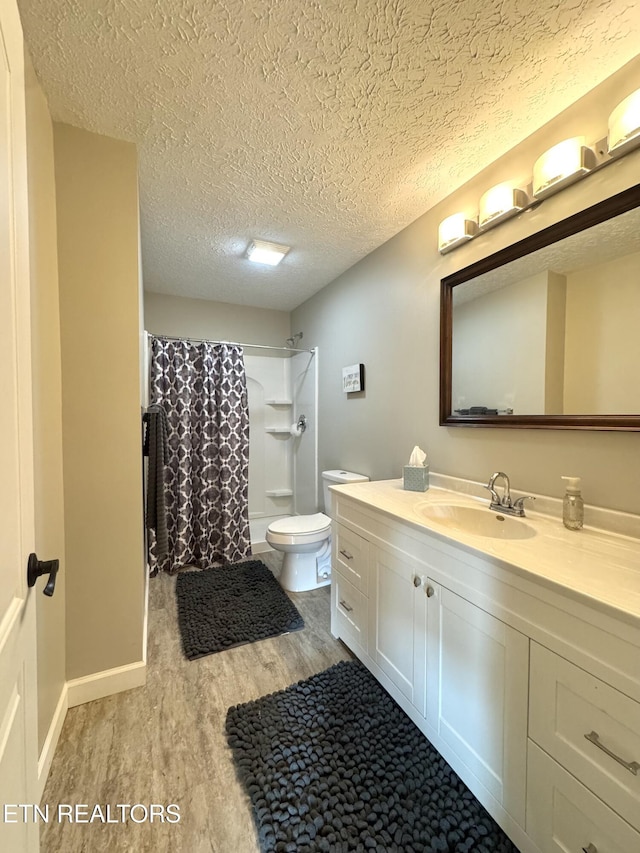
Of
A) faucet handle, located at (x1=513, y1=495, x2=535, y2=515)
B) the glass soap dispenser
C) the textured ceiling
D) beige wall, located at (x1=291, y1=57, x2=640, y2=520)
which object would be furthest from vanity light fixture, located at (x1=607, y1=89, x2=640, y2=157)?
faucet handle, located at (x1=513, y1=495, x2=535, y2=515)

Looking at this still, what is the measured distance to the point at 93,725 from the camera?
133cm

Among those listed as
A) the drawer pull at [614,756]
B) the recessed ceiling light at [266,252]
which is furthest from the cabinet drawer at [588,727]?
the recessed ceiling light at [266,252]

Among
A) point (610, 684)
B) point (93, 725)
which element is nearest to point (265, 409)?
point (93, 725)

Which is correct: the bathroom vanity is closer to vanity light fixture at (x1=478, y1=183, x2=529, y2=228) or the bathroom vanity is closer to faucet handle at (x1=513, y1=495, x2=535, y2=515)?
faucet handle at (x1=513, y1=495, x2=535, y2=515)

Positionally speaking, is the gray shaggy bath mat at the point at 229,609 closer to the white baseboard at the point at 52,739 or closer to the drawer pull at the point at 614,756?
the white baseboard at the point at 52,739

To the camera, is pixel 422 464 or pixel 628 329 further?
pixel 422 464

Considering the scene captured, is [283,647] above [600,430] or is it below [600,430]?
below

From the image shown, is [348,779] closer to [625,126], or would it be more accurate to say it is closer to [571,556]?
[571,556]

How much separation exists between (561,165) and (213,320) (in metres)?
2.82

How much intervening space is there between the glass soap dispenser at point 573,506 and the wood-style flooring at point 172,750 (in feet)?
4.07

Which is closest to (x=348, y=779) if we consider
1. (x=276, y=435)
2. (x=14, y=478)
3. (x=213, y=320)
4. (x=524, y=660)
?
(x=524, y=660)

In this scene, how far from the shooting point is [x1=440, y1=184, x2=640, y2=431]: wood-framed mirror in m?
1.11

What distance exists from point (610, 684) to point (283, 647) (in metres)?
1.47

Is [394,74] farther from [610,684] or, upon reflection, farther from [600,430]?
[610,684]
